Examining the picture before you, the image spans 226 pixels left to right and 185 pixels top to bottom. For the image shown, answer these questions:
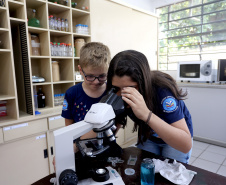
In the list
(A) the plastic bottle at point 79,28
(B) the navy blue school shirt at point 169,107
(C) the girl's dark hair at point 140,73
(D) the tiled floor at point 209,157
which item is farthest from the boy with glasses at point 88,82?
(D) the tiled floor at point 209,157

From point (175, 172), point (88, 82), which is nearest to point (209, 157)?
point (175, 172)

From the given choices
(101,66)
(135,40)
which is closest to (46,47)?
(101,66)

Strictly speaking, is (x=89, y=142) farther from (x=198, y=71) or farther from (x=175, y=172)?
(x=198, y=71)

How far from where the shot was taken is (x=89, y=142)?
2.24 feet

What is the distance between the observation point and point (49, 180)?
837 millimetres

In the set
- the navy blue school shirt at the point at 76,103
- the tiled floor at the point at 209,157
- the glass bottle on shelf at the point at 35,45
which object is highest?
the glass bottle on shelf at the point at 35,45

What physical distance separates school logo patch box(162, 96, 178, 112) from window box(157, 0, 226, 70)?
318 cm

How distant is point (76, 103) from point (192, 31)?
11.5 ft

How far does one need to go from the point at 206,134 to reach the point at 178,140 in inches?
104

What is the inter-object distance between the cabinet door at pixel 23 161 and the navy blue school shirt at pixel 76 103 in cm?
97

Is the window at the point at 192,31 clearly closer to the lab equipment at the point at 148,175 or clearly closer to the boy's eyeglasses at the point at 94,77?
the boy's eyeglasses at the point at 94,77

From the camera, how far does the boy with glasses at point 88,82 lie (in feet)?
3.32

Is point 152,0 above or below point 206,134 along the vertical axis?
above

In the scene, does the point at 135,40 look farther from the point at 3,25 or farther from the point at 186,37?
the point at 3,25
